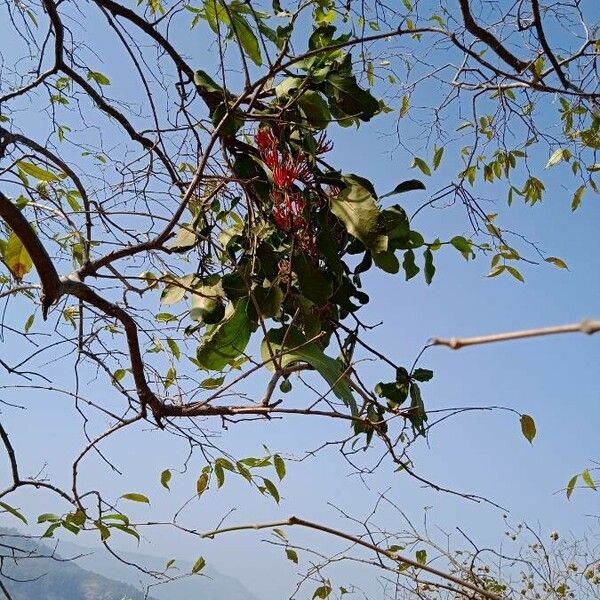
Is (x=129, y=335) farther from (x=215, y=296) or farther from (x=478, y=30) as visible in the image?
Answer: (x=478, y=30)

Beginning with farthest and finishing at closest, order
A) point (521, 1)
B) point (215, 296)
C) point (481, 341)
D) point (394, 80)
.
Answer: point (394, 80) < point (521, 1) < point (215, 296) < point (481, 341)

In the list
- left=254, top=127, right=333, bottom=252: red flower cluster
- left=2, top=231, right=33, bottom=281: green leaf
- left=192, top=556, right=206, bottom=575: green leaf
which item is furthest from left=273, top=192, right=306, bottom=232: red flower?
left=192, top=556, right=206, bottom=575: green leaf

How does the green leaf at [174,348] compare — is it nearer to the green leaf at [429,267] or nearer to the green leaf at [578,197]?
the green leaf at [429,267]

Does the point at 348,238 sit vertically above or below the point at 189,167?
below

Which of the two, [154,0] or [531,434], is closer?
[531,434]

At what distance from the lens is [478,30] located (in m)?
1.13

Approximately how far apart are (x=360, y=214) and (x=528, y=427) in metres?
0.42

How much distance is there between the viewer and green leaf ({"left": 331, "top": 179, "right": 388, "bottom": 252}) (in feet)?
3.02

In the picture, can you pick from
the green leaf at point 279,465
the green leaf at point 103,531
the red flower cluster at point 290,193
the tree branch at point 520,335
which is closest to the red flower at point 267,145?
the red flower cluster at point 290,193

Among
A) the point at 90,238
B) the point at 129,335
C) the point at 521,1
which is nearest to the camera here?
the point at 129,335

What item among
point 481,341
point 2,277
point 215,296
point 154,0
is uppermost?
point 154,0

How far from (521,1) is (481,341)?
1.42 meters

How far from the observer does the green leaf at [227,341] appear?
94 centimetres

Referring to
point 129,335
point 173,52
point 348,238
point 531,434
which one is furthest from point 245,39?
point 531,434
